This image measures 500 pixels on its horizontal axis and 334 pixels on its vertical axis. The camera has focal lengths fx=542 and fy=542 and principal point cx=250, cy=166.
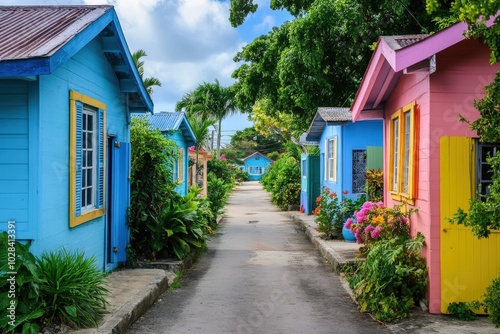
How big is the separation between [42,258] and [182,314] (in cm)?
229

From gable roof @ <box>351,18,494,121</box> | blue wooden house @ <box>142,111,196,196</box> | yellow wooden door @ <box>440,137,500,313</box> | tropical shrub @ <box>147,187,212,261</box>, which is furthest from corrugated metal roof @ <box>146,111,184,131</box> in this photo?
yellow wooden door @ <box>440,137,500,313</box>

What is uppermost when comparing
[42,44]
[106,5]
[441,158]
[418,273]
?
[106,5]

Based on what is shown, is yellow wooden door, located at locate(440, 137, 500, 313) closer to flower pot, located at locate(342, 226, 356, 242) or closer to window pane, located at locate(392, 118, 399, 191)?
window pane, located at locate(392, 118, 399, 191)

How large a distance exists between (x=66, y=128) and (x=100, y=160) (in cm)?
177

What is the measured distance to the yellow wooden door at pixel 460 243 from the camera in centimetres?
696

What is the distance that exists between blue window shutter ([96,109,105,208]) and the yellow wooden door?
5.22 m

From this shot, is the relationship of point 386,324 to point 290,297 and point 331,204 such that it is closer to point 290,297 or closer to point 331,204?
point 290,297

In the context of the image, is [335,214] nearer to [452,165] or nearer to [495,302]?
[452,165]

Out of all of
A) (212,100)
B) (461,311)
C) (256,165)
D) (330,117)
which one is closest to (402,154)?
(461,311)

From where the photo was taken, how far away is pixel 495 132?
4.79 meters

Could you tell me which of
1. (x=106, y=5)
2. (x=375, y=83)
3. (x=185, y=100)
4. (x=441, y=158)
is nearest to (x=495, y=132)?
(x=441, y=158)

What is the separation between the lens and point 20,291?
5629 mm

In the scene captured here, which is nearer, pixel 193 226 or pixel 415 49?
pixel 415 49

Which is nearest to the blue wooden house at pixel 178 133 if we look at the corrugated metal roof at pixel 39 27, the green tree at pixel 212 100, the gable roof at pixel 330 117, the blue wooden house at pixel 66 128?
the gable roof at pixel 330 117
